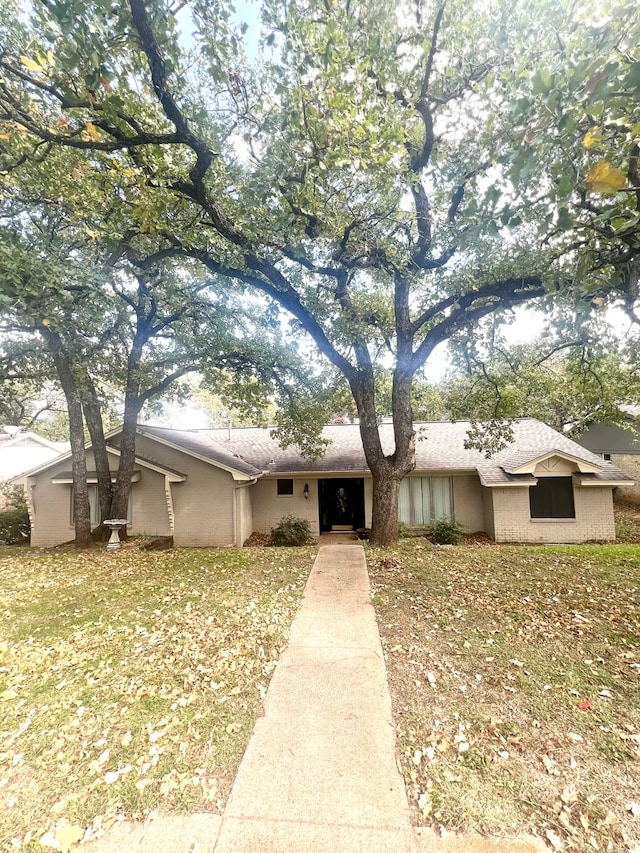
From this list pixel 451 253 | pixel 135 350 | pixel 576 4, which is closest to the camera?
pixel 576 4

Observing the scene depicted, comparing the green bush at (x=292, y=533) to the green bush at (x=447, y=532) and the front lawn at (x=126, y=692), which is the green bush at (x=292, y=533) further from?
the front lawn at (x=126, y=692)

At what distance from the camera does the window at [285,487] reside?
14305mm

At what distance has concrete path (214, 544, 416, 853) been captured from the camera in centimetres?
213

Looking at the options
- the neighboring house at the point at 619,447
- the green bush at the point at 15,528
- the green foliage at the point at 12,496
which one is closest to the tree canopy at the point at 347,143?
the green bush at the point at 15,528

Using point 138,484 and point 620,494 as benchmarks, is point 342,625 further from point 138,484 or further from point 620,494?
point 620,494

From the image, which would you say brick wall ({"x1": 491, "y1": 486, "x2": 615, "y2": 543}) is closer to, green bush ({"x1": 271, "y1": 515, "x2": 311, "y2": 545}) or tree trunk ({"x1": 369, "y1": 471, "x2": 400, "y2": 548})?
tree trunk ({"x1": 369, "y1": 471, "x2": 400, "y2": 548})

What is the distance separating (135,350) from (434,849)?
12.4 metres

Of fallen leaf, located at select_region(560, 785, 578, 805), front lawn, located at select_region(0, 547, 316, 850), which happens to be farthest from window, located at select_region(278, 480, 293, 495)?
fallen leaf, located at select_region(560, 785, 578, 805)

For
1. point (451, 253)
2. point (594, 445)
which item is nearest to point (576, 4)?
point (451, 253)

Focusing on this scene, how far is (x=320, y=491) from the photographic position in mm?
14602

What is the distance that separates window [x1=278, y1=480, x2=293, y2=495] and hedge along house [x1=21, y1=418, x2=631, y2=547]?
0.04 m

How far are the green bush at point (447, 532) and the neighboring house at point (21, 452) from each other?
21016 millimetres

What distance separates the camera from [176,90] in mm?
4977

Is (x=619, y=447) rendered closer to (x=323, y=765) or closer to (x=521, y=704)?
(x=521, y=704)
